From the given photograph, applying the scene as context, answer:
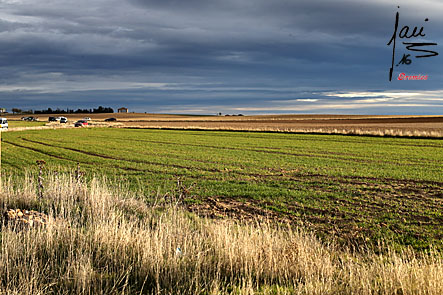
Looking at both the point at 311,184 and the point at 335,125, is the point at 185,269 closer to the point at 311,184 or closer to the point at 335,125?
the point at 311,184

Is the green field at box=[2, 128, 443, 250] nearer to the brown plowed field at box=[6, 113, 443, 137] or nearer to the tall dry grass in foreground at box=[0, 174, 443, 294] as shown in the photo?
the tall dry grass in foreground at box=[0, 174, 443, 294]

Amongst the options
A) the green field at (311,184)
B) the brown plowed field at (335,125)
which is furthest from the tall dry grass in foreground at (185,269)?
the brown plowed field at (335,125)

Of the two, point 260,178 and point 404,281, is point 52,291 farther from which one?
point 260,178

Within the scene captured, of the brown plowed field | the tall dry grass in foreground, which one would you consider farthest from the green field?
the brown plowed field

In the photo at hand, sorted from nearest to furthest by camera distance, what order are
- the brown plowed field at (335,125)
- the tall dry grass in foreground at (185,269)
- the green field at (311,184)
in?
the tall dry grass in foreground at (185,269) < the green field at (311,184) < the brown plowed field at (335,125)

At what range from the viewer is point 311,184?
18141mm

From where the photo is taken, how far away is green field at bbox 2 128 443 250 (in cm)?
1156

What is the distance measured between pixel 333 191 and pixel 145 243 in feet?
36.9

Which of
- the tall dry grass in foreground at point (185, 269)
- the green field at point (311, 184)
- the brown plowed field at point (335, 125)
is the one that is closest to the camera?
the tall dry grass in foreground at point (185, 269)

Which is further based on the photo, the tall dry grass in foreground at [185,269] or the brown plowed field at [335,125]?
the brown plowed field at [335,125]

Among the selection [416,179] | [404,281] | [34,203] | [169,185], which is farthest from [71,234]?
[416,179]

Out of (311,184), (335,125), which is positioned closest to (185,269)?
(311,184)

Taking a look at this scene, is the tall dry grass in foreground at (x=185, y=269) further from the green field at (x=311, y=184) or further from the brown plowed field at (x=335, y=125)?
the brown plowed field at (x=335, y=125)

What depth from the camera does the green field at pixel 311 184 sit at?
11.6 m
